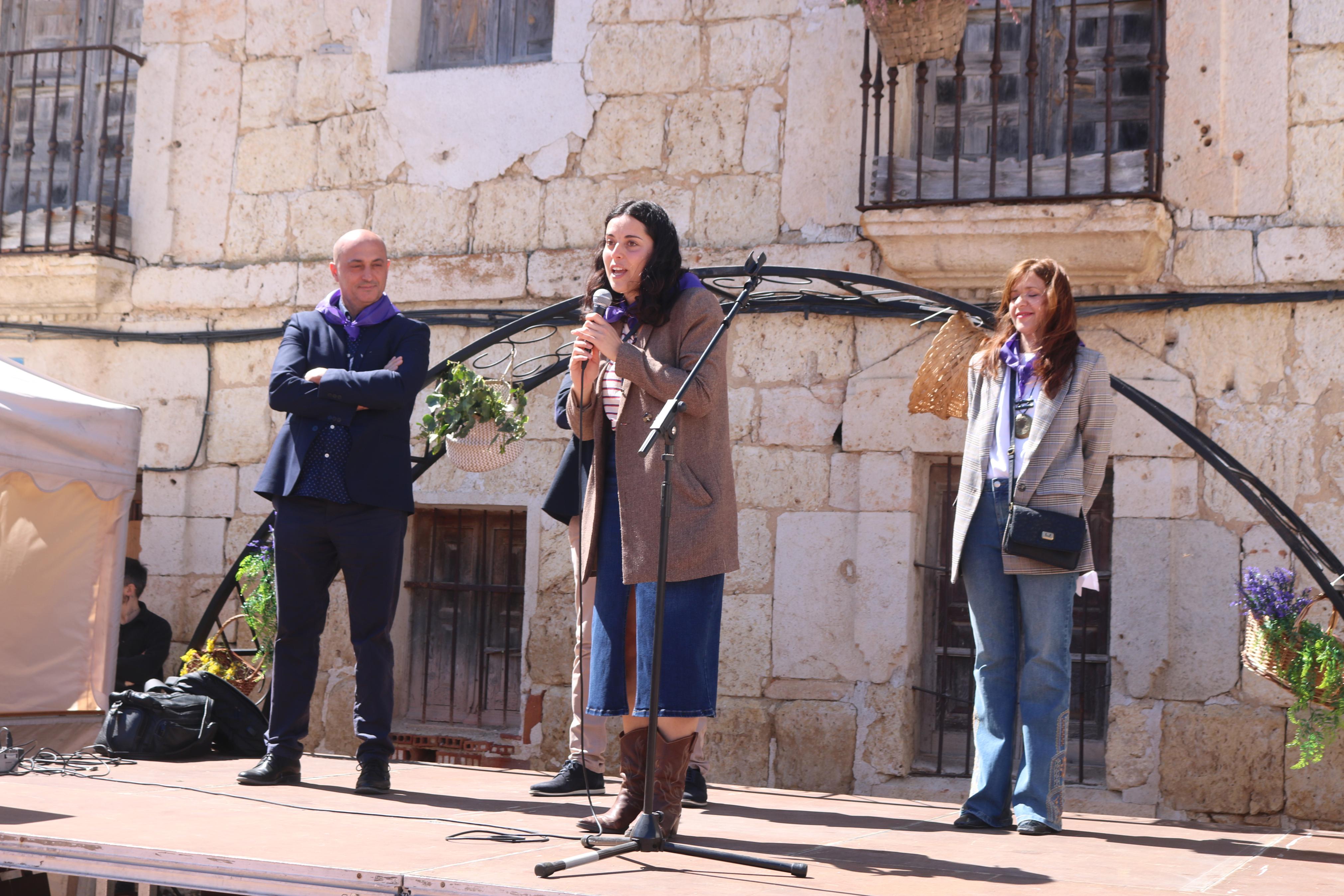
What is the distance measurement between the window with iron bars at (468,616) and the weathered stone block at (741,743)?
1.07m

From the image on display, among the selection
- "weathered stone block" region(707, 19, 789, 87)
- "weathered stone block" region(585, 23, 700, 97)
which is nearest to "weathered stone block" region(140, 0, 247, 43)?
"weathered stone block" region(585, 23, 700, 97)

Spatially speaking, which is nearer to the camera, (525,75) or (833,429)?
(833,429)

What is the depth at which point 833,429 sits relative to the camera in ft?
20.3

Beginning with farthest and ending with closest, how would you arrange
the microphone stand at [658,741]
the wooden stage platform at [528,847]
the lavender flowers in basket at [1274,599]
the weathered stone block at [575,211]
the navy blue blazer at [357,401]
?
the weathered stone block at [575,211] < the lavender flowers in basket at [1274,599] < the navy blue blazer at [357,401] < the microphone stand at [658,741] < the wooden stage platform at [528,847]

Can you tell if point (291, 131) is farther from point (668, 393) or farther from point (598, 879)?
point (598, 879)

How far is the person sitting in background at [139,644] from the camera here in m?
6.54

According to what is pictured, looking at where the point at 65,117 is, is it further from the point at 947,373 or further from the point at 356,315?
the point at 947,373

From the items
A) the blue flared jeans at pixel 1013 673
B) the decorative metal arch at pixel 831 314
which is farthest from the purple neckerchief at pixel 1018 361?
the decorative metal arch at pixel 831 314

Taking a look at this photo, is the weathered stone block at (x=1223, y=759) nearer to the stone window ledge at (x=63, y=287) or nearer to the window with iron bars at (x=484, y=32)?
the window with iron bars at (x=484, y=32)

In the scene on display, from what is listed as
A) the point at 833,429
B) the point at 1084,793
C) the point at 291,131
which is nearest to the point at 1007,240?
the point at 833,429

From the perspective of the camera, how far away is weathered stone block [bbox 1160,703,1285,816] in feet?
17.7

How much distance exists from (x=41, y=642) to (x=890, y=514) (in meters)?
3.39

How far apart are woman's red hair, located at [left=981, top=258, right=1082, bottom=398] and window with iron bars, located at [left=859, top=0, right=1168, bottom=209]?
1.72 meters

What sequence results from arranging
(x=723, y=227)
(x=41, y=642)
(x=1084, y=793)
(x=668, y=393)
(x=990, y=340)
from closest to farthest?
(x=668, y=393) < (x=990, y=340) < (x=41, y=642) < (x=1084, y=793) < (x=723, y=227)
